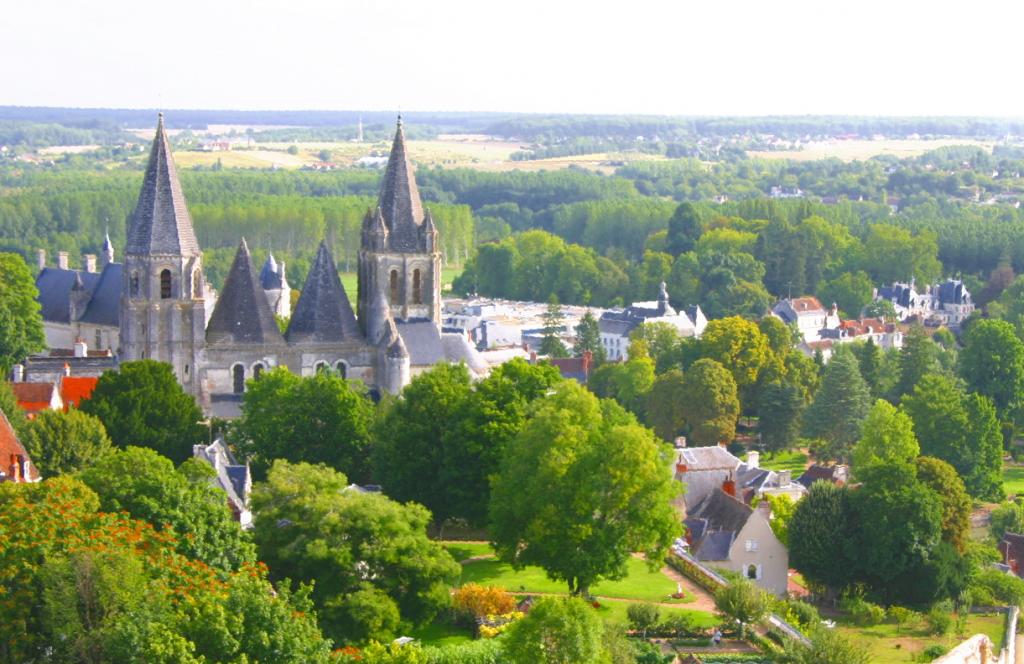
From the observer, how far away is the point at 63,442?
51812 millimetres

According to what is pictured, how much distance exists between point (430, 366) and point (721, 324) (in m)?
22.8

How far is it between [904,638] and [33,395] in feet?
103

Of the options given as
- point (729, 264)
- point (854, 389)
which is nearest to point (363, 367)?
point (854, 389)

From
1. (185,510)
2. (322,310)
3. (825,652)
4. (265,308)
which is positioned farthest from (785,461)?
(185,510)

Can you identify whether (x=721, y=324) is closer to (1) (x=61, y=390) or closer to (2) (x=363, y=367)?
(2) (x=363, y=367)

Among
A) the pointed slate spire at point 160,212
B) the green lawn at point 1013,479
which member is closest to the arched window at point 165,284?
the pointed slate spire at point 160,212

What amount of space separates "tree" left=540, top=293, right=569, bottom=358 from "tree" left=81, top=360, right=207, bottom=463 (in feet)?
154

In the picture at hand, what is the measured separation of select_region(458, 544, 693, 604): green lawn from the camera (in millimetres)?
47438

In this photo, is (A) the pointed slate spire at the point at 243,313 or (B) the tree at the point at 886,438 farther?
(B) the tree at the point at 886,438

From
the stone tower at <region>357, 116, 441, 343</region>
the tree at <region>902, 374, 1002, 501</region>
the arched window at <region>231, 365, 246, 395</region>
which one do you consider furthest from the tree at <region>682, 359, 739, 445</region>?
the arched window at <region>231, 365, 246, 395</region>

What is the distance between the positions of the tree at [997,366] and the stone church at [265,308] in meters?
30.7

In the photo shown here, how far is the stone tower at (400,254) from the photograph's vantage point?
6950 cm

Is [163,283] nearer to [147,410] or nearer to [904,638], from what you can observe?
[147,410]

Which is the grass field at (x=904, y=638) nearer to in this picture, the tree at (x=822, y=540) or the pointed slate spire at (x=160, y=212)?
the tree at (x=822, y=540)
